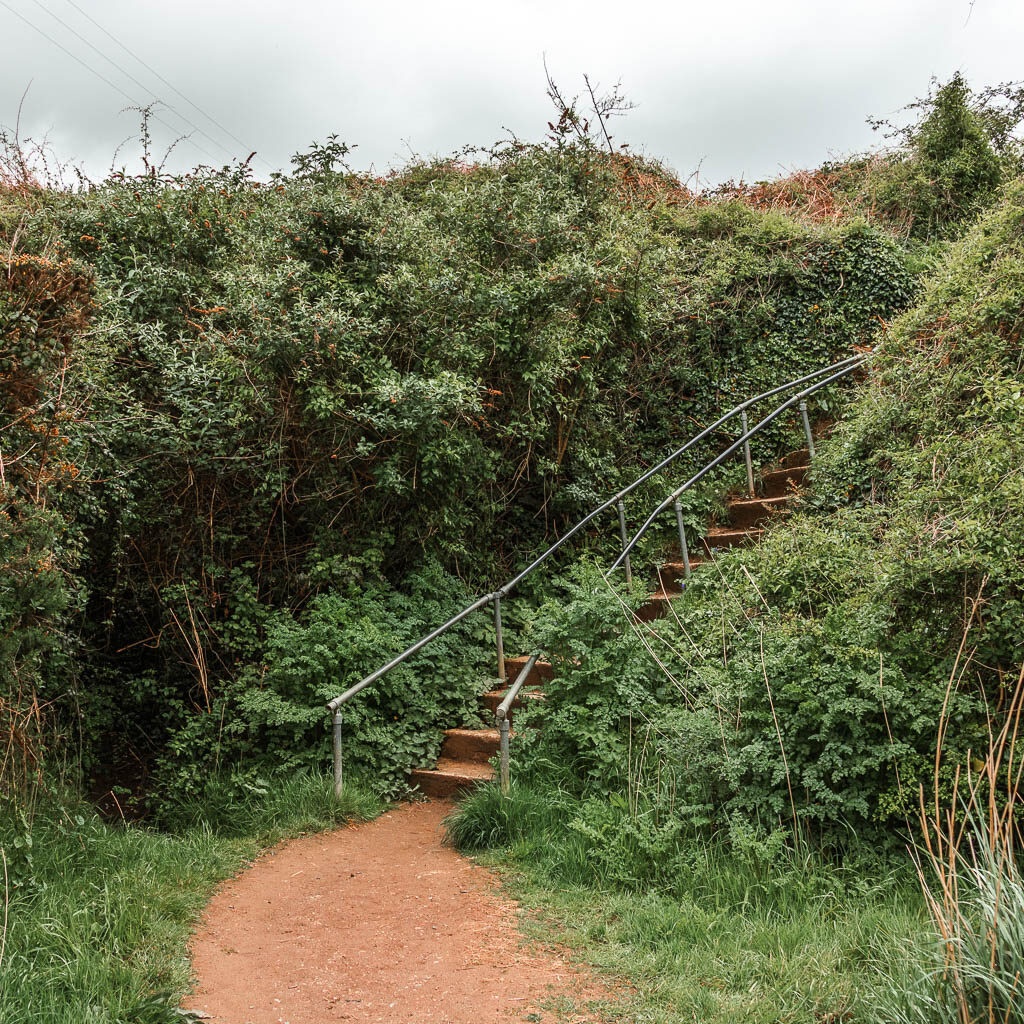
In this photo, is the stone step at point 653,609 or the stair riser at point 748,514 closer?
the stone step at point 653,609

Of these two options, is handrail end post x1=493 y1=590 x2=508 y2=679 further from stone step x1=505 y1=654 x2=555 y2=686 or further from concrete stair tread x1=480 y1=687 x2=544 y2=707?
concrete stair tread x1=480 y1=687 x2=544 y2=707

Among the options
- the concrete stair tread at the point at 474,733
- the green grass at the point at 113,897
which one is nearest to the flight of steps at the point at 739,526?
the concrete stair tread at the point at 474,733

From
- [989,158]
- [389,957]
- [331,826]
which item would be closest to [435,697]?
[331,826]

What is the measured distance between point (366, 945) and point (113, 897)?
116cm

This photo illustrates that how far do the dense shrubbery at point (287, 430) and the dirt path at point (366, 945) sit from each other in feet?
3.57

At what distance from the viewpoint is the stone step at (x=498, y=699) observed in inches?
256

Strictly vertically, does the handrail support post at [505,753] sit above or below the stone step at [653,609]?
below

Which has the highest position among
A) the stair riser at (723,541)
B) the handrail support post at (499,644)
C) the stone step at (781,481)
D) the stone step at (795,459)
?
the stone step at (795,459)

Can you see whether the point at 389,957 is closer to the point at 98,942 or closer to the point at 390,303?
the point at 98,942

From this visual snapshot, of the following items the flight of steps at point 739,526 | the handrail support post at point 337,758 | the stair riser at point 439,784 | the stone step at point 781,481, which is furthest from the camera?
the stone step at point 781,481

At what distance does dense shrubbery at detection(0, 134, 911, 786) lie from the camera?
6406 millimetres

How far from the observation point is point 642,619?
729 cm

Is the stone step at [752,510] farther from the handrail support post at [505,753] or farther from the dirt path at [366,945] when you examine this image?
the dirt path at [366,945]

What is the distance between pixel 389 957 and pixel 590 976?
0.95 metres
